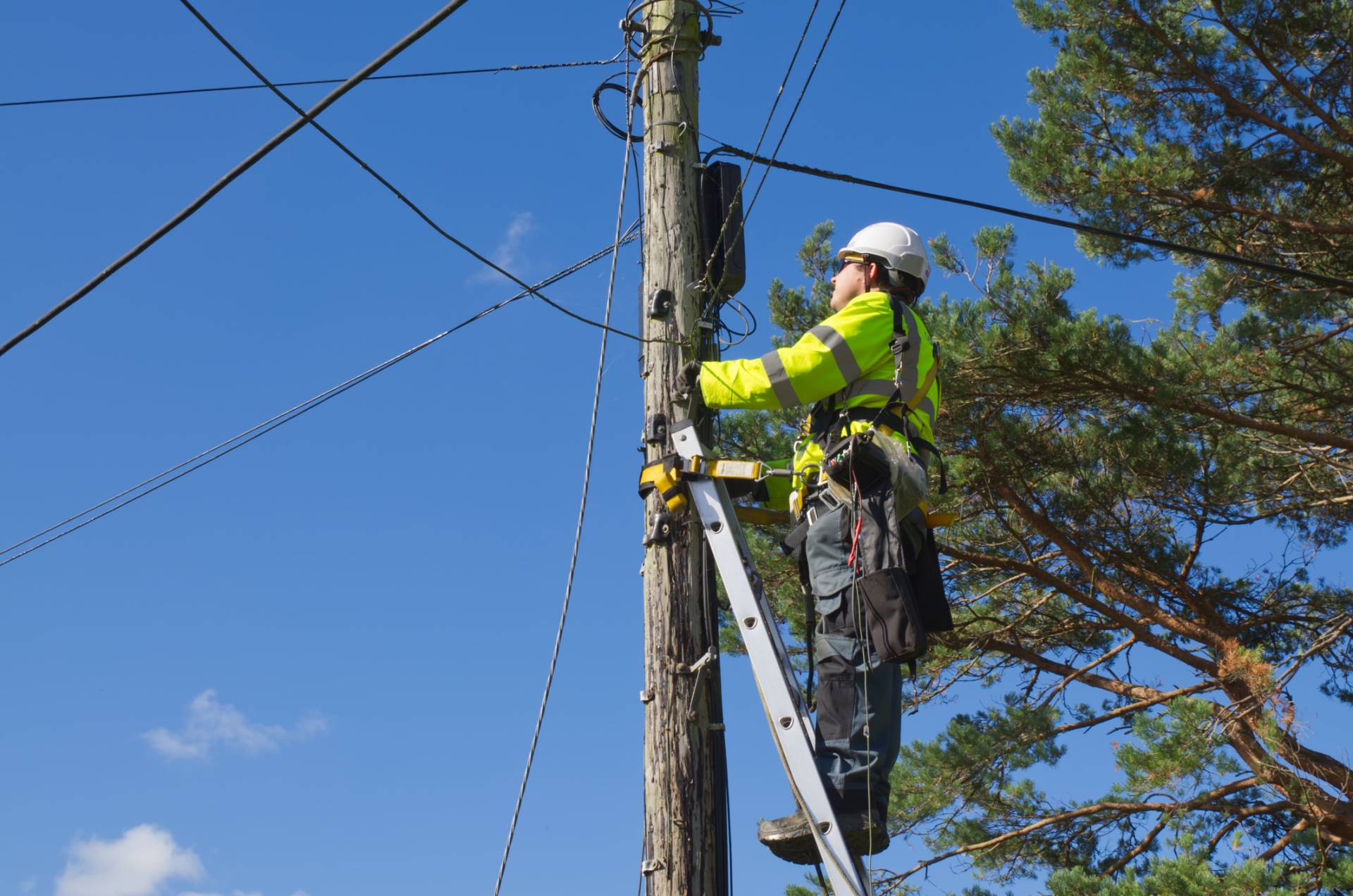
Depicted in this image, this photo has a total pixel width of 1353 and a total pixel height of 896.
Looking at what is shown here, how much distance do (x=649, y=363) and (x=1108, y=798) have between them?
6.87 metres

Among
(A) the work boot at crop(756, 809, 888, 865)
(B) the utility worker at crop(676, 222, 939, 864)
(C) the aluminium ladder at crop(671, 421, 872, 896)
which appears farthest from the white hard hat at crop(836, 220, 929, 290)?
(A) the work boot at crop(756, 809, 888, 865)

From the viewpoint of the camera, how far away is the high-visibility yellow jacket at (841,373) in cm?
471

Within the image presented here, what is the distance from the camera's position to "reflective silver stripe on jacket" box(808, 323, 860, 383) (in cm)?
478

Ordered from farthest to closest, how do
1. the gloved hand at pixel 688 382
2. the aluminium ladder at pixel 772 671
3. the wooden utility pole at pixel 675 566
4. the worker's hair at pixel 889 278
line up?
the worker's hair at pixel 889 278 < the gloved hand at pixel 688 382 < the wooden utility pole at pixel 675 566 < the aluminium ladder at pixel 772 671

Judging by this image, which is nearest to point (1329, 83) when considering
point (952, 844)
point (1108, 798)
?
point (1108, 798)

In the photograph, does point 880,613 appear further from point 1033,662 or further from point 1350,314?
point 1350,314

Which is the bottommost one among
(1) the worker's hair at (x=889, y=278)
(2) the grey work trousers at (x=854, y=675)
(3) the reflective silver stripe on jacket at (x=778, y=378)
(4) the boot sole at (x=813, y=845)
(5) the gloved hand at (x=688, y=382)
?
(4) the boot sole at (x=813, y=845)

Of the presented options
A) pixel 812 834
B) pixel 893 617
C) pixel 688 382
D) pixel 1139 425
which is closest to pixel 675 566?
pixel 688 382

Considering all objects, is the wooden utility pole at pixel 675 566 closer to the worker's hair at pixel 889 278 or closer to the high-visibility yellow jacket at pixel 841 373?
the high-visibility yellow jacket at pixel 841 373

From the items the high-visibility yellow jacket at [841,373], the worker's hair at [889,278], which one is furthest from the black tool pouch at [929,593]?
the worker's hair at [889,278]

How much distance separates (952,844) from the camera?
1079 cm

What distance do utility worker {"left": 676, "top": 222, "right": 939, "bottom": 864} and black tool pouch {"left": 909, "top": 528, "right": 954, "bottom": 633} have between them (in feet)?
0.24

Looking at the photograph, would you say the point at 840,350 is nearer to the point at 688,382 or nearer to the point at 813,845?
the point at 688,382

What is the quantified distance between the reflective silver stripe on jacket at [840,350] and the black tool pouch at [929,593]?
634mm
